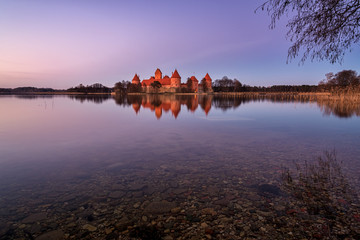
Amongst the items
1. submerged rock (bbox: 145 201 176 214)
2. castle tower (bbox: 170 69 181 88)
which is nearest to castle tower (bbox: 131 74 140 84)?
castle tower (bbox: 170 69 181 88)

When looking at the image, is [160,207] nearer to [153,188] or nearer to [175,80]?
[153,188]

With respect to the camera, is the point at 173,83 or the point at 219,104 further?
the point at 173,83

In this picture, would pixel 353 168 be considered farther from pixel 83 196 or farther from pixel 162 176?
pixel 83 196

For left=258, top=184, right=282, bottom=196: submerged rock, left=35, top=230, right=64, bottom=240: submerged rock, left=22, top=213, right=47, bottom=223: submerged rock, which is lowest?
Answer: left=35, top=230, right=64, bottom=240: submerged rock

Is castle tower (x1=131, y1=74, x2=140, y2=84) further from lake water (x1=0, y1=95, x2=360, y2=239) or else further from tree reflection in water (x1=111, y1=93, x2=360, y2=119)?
lake water (x1=0, y1=95, x2=360, y2=239)

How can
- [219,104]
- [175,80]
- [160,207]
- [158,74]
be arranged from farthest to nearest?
[158,74] → [175,80] → [219,104] → [160,207]

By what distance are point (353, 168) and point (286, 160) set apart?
6.17 ft

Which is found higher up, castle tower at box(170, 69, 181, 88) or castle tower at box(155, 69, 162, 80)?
castle tower at box(155, 69, 162, 80)

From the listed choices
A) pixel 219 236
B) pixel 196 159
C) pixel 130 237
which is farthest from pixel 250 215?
pixel 196 159

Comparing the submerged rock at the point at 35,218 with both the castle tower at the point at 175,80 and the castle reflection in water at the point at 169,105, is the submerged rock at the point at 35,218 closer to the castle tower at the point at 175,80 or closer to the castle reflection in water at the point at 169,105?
the castle reflection in water at the point at 169,105

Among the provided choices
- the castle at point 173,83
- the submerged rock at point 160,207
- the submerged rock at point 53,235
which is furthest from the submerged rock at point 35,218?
the castle at point 173,83

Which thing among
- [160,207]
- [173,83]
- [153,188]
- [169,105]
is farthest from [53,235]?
[173,83]

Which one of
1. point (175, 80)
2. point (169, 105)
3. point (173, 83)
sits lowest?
point (169, 105)

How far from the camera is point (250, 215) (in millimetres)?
4070
